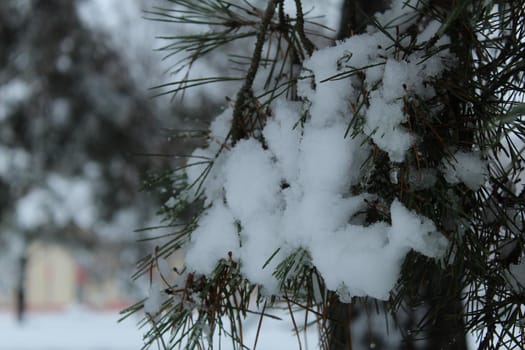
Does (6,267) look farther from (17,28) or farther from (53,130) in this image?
(17,28)

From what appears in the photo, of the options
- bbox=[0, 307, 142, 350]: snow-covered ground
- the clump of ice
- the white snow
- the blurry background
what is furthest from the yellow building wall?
the white snow

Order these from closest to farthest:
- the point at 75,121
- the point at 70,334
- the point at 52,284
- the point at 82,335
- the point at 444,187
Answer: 1. the point at 444,187
2. the point at 75,121
3. the point at 82,335
4. the point at 70,334
5. the point at 52,284

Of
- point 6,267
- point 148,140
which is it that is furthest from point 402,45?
point 6,267

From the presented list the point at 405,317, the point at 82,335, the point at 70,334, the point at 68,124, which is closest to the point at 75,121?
the point at 68,124

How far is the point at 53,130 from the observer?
326 centimetres

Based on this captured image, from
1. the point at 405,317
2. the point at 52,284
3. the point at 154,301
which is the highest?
the point at 52,284

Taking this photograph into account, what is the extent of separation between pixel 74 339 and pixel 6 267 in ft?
2.96

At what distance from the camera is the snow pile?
45cm

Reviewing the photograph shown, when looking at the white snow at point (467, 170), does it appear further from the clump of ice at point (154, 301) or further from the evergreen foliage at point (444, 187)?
the clump of ice at point (154, 301)

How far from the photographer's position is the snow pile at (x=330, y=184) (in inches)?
17.7

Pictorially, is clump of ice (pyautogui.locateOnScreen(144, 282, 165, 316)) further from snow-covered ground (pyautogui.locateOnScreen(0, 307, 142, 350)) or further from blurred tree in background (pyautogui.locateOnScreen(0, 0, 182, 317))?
snow-covered ground (pyautogui.locateOnScreen(0, 307, 142, 350))

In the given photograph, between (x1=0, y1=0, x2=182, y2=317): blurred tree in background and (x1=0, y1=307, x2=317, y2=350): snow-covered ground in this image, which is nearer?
(x1=0, y1=0, x2=182, y2=317): blurred tree in background

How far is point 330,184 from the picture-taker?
0.48 metres

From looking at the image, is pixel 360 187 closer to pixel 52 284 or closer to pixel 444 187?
pixel 444 187
